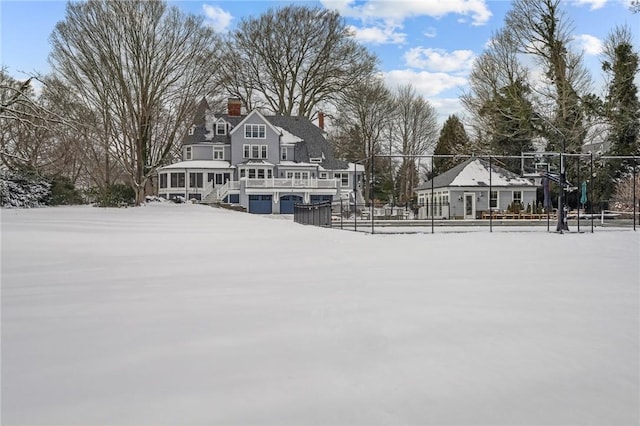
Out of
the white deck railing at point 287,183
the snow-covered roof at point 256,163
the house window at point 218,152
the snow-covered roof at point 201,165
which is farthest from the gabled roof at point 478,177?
the house window at point 218,152

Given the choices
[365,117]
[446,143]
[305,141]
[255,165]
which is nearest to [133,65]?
[255,165]

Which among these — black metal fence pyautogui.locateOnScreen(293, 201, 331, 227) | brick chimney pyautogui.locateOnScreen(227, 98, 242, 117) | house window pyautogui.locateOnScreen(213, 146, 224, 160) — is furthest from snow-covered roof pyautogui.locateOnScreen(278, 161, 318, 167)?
black metal fence pyautogui.locateOnScreen(293, 201, 331, 227)

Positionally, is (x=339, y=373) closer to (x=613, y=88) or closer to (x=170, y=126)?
(x=170, y=126)

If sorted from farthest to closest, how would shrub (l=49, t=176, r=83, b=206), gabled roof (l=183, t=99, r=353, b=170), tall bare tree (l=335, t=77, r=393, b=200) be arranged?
1. tall bare tree (l=335, t=77, r=393, b=200)
2. gabled roof (l=183, t=99, r=353, b=170)
3. shrub (l=49, t=176, r=83, b=206)

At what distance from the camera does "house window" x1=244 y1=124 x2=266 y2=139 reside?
42103mm

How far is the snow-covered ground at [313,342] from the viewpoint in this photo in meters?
3.17

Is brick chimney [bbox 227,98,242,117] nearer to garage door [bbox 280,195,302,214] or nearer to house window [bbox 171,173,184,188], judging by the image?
house window [bbox 171,173,184,188]

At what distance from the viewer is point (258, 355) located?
4.02 m

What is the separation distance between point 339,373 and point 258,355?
27.6 inches

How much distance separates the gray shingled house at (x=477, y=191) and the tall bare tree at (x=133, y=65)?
17341mm

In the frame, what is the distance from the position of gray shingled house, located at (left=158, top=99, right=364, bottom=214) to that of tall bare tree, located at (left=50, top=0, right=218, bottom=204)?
924cm

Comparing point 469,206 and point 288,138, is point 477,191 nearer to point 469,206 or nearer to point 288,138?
point 469,206

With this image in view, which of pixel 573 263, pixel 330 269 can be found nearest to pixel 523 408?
pixel 330 269

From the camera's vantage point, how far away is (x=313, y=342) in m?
4.35
